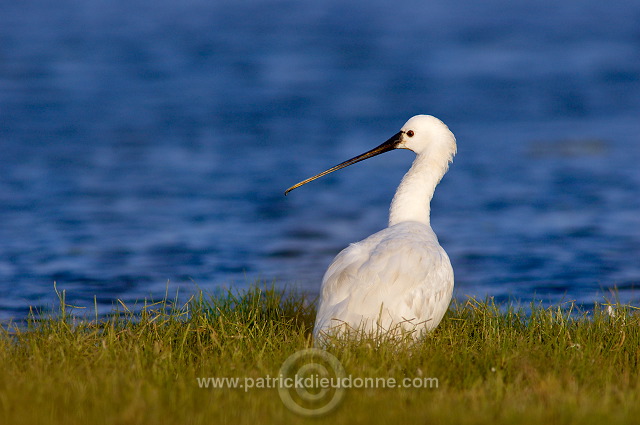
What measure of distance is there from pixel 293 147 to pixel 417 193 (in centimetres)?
1217

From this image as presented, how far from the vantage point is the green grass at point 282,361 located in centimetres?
556

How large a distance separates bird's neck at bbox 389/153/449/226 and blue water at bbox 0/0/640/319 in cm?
155

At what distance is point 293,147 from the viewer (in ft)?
68.5

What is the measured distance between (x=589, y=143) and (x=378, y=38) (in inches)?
662

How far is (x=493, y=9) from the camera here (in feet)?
150

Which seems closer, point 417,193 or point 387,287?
point 387,287

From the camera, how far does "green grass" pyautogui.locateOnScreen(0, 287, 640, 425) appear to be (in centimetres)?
556

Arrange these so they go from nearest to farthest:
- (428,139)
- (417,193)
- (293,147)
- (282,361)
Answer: (282,361) → (417,193) → (428,139) → (293,147)

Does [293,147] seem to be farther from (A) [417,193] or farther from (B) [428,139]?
(A) [417,193]

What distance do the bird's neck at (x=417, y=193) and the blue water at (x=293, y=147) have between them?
1.55m

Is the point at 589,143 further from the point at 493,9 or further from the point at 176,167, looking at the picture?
the point at 493,9

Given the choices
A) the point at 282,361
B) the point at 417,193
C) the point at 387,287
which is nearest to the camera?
the point at 282,361

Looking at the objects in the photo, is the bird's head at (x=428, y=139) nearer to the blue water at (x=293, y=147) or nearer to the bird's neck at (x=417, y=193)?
the bird's neck at (x=417, y=193)

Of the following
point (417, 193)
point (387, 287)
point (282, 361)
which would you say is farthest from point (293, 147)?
point (282, 361)
